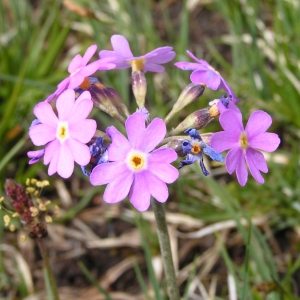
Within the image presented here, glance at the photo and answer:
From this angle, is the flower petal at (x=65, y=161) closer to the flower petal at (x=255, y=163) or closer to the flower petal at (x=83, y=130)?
the flower petal at (x=83, y=130)

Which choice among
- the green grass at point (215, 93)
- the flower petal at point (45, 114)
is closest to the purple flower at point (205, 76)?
the flower petal at point (45, 114)

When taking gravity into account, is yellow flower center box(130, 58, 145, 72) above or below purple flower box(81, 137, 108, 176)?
above

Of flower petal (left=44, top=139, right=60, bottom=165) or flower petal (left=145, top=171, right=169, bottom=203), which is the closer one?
flower petal (left=145, top=171, right=169, bottom=203)

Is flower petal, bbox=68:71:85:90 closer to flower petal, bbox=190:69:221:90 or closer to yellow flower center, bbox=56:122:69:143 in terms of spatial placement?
yellow flower center, bbox=56:122:69:143

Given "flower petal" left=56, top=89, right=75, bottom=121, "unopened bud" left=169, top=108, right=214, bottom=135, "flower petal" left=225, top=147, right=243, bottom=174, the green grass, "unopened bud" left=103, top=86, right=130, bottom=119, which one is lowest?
"flower petal" left=225, top=147, right=243, bottom=174

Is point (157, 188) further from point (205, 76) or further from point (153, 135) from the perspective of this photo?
point (205, 76)

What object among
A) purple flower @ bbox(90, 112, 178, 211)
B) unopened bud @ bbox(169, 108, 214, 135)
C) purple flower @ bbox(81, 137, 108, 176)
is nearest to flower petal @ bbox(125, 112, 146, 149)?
purple flower @ bbox(90, 112, 178, 211)
